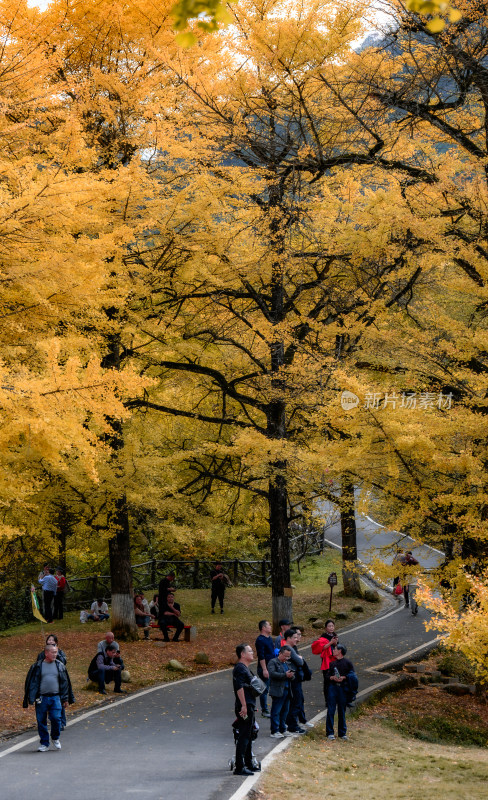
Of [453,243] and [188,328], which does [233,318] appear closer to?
[188,328]

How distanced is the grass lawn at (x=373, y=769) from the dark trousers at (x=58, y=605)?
38.7 feet

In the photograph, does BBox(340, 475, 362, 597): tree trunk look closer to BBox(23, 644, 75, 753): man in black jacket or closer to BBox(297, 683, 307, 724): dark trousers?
BBox(297, 683, 307, 724): dark trousers

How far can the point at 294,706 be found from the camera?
10.2 m

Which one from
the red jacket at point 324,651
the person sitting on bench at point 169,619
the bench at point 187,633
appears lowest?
the bench at point 187,633

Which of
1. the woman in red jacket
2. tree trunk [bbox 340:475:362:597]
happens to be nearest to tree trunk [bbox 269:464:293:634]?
tree trunk [bbox 340:475:362:597]

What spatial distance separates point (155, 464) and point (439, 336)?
6.51m

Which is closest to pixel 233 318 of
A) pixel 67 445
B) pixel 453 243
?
pixel 453 243

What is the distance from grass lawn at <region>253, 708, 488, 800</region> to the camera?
7602 millimetres

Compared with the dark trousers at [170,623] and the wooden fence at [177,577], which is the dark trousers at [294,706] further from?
the wooden fence at [177,577]

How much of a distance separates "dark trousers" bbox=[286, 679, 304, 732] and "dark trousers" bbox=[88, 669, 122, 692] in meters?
3.72

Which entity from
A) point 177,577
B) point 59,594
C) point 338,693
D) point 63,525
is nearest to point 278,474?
point 63,525

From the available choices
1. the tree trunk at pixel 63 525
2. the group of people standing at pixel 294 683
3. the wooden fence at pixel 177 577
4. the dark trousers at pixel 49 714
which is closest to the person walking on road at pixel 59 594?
the tree trunk at pixel 63 525

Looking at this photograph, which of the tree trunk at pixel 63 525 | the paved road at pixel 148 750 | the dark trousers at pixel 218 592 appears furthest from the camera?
the dark trousers at pixel 218 592

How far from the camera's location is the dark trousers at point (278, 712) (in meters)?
9.67
